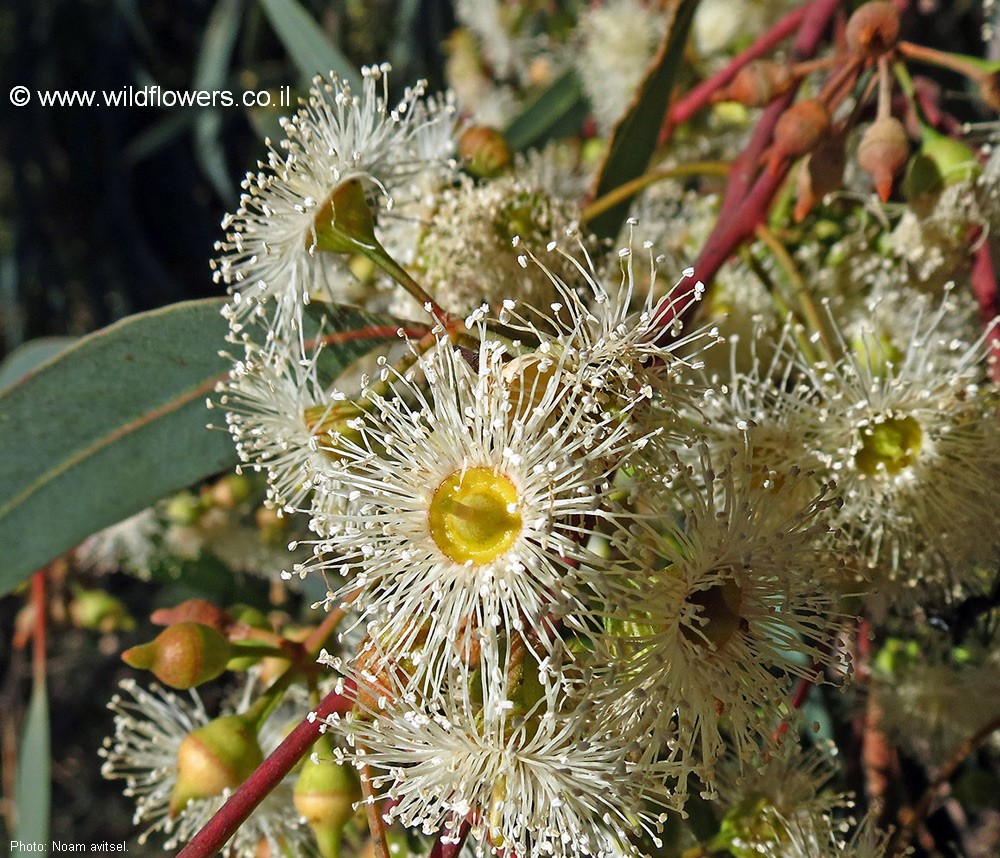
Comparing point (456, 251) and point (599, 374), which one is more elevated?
point (456, 251)

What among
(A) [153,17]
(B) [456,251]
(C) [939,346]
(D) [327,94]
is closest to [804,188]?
(C) [939,346]

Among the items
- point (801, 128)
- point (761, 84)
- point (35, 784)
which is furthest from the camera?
point (35, 784)

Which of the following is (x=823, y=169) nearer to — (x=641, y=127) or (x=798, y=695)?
(x=641, y=127)

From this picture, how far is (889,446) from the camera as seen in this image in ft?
2.79

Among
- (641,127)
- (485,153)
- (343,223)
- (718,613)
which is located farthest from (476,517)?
(641,127)

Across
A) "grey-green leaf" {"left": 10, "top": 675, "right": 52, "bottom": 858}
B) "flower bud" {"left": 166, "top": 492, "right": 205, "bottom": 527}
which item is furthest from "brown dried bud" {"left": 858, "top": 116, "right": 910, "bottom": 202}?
"grey-green leaf" {"left": 10, "top": 675, "right": 52, "bottom": 858}

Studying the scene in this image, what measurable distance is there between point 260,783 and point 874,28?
890 mm

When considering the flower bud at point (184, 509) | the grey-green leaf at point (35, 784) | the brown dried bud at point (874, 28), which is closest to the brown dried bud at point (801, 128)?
the brown dried bud at point (874, 28)

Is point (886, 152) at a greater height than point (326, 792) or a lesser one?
greater

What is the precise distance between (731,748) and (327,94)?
0.75 m

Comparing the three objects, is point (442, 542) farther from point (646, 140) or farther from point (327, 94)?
point (646, 140)

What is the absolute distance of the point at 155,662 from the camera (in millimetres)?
754

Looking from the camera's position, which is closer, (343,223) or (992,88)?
(343,223)

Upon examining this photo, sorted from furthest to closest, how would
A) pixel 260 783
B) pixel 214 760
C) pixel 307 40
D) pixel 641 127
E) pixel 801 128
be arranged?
1. pixel 307 40
2. pixel 641 127
3. pixel 801 128
4. pixel 214 760
5. pixel 260 783
